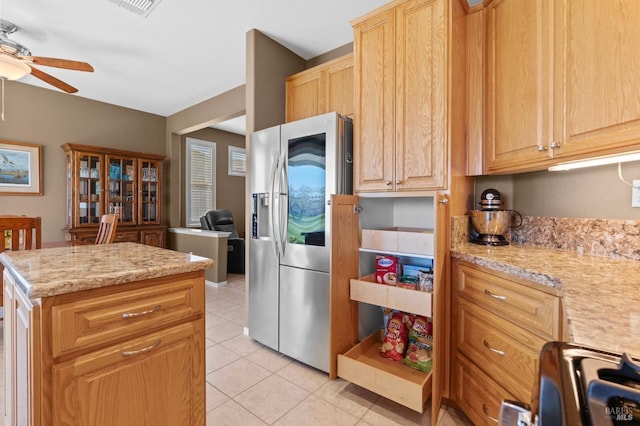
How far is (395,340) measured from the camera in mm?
1930

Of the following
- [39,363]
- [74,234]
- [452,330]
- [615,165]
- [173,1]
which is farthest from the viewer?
[74,234]

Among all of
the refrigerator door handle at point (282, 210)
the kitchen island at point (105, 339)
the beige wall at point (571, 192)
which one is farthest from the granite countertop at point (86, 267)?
the beige wall at point (571, 192)

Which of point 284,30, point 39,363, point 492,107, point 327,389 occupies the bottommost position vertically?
point 327,389

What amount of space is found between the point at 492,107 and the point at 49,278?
226cm

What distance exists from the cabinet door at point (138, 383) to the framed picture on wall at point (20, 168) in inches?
173

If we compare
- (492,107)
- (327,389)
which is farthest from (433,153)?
(327,389)

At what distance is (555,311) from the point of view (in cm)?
106

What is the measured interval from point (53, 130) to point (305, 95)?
3885 mm

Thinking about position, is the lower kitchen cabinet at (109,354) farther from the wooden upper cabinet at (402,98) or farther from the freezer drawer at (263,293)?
the wooden upper cabinet at (402,98)

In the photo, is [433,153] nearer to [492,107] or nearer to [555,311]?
[492,107]

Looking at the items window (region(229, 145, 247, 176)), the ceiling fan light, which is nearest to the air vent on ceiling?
the ceiling fan light

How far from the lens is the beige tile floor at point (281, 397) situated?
160 cm

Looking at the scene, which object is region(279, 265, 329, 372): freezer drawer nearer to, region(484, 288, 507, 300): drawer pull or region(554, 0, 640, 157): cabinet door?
region(484, 288, 507, 300): drawer pull

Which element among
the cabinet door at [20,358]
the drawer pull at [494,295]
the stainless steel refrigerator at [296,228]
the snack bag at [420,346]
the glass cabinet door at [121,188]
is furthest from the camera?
the glass cabinet door at [121,188]
